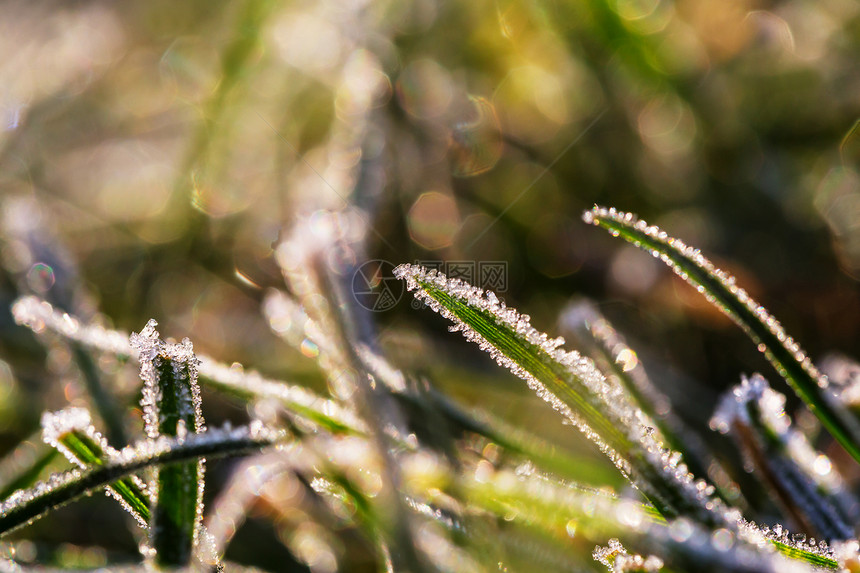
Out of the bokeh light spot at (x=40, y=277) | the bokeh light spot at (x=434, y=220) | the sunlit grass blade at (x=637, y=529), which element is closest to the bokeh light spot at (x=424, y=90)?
the bokeh light spot at (x=434, y=220)

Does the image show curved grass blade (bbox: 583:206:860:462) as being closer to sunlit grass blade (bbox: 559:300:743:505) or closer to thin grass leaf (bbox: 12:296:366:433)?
sunlit grass blade (bbox: 559:300:743:505)

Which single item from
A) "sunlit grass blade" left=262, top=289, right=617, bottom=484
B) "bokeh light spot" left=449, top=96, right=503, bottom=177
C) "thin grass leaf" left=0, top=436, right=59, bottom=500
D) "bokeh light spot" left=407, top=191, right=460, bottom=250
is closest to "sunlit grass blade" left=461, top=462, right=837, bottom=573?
"sunlit grass blade" left=262, top=289, right=617, bottom=484

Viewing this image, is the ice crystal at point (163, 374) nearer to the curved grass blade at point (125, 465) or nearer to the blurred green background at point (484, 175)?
the curved grass blade at point (125, 465)

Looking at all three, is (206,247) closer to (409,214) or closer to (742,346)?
(409,214)

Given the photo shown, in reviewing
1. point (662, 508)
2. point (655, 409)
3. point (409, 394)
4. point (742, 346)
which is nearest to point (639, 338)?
point (742, 346)

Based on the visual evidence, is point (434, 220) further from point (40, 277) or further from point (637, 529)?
point (637, 529)
